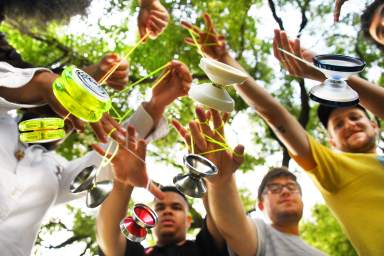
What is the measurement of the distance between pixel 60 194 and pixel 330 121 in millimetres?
1825

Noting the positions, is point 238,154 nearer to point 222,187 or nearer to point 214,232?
point 222,187

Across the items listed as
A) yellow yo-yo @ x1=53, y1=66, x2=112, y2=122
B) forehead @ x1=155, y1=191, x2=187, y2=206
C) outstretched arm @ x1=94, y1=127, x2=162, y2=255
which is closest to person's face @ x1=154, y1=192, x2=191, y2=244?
forehead @ x1=155, y1=191, x2=187, y2=206

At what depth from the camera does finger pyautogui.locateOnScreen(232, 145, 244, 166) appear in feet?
7.30

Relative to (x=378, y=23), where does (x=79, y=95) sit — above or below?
below

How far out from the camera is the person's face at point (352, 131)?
2736 mm

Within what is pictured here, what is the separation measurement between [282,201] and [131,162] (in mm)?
1127

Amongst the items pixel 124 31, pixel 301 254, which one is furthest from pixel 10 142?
pixel 124 31

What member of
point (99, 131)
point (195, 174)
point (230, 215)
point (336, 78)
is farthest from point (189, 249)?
point (336, 78)

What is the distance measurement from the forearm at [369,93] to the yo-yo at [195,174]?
0.95 m

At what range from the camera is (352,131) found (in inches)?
109

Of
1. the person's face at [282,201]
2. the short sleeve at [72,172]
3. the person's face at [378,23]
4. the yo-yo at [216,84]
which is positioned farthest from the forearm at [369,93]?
the short sleeve at [72,172]

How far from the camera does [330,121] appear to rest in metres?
2.94

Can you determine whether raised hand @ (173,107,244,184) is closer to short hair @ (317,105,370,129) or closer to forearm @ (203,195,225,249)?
forearm @ (203,195,225,249)

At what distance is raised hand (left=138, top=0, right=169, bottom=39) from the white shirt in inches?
19.0
